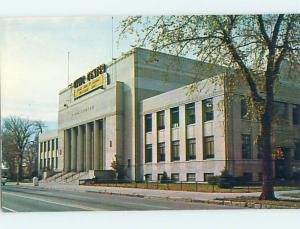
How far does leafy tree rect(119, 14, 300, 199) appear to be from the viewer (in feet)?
47.0

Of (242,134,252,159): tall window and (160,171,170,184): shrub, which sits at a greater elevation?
(242,134,252,159): tall window

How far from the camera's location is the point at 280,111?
16.1 meters

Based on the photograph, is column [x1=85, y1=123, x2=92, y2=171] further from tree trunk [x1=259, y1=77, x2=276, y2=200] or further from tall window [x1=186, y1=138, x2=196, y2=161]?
tree trunk [x1=259, y1=77, x2=276, y2=200]

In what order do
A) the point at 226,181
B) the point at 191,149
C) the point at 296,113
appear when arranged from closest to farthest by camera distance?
the point at 296,113 < the point at 226,181 < the point at 191,149

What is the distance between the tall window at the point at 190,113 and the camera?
2314 centimetres

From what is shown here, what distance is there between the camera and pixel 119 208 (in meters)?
13.8

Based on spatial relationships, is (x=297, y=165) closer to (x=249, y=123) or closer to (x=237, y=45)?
(x=249, y=123)

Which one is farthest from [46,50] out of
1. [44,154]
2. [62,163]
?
[44,154]

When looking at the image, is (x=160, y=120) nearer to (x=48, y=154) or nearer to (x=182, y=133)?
(x=182, y=133)

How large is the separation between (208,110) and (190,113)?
11.2 ft

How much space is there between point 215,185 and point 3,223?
9955 millimetres

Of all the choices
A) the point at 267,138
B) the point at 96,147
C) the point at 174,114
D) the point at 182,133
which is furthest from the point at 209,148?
the point at 96,147

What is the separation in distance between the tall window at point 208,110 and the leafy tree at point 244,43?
340 centimetres

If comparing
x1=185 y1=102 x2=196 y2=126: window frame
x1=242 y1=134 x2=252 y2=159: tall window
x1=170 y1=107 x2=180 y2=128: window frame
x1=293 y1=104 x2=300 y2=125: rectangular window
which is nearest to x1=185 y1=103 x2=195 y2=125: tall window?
x1=185 y1=102 x2=196 y2=126: window frame
